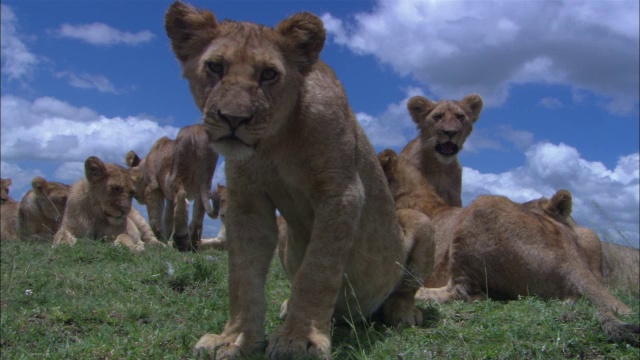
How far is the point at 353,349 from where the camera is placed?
430 cm

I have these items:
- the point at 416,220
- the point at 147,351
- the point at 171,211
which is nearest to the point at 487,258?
the point at 416,220

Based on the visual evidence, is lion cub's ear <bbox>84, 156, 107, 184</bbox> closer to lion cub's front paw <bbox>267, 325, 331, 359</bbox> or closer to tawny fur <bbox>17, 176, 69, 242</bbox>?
tawny fur <bbox>17, 176, 69, 242</bbox>

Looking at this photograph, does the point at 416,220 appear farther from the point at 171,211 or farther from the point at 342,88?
the point at 171,211

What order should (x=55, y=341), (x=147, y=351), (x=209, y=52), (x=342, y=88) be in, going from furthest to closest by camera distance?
(x=55, y=341) < (x=342, y=88) < (x=147, y=351) < (x=209, y=52)

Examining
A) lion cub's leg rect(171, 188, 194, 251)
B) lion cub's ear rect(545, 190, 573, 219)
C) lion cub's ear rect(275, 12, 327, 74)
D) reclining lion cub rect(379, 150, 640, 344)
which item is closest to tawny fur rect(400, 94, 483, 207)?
lion cub's ear rect(545, 190, 573, 219)

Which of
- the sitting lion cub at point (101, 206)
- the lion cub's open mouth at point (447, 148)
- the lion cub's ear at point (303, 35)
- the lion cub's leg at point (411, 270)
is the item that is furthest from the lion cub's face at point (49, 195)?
the lion cub's ear at point (303, 35)

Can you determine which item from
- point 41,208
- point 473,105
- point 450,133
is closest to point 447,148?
point 450,133

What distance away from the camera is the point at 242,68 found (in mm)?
3988

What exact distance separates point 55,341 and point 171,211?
347 inches

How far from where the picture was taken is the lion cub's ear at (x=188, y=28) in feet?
14.3

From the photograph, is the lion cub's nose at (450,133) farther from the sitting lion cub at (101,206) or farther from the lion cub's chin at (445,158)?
the sitting lion cub at (101,206)

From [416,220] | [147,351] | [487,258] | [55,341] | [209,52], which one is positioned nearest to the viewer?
[209,52]

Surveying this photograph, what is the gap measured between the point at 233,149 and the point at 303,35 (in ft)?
2.83

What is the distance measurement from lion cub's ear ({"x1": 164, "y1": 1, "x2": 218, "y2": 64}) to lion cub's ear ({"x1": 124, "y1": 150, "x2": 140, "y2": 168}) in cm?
1190
